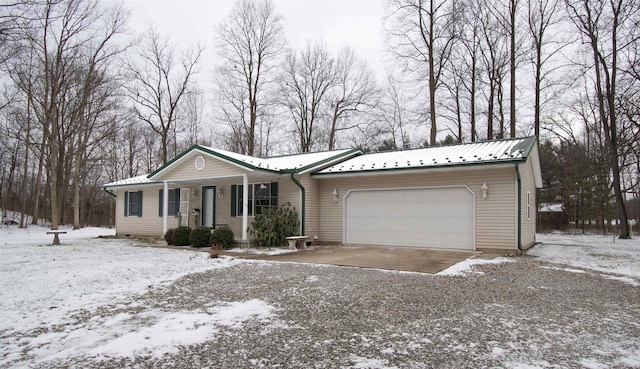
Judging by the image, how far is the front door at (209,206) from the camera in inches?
575

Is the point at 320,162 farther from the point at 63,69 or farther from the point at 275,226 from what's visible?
the point at 63,69

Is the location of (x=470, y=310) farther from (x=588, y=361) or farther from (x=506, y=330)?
(x=588, y=361)

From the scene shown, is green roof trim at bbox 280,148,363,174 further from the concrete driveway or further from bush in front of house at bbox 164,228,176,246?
bush in front of house at bbox 164,228,176,246

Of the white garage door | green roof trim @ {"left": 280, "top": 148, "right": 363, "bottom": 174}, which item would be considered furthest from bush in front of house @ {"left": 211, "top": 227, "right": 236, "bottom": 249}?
the white garage door

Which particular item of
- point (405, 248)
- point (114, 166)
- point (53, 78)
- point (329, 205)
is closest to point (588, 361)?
point (405, 248)

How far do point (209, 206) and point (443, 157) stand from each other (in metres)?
8.66

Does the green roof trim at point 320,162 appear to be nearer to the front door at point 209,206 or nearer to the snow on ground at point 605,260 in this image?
the front door at point 209,206

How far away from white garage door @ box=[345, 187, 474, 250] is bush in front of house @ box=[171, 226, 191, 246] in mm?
5326

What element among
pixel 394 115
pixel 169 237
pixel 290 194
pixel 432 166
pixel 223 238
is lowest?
pixel 169 237

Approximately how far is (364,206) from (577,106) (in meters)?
17.0

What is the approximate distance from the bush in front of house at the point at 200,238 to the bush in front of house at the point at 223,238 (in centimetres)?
44

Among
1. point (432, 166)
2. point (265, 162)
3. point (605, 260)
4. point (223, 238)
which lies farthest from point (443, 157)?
point (223, 238)

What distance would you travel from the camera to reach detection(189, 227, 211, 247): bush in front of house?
1234 cm

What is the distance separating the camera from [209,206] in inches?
582
